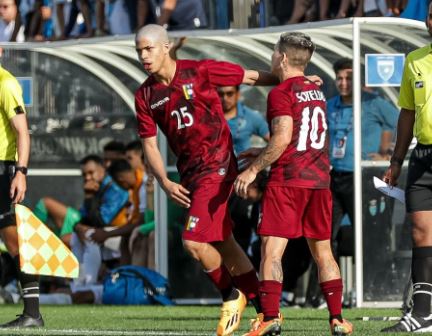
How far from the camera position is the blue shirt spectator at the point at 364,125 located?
15.0 metres

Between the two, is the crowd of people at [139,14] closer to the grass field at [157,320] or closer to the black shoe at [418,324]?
the grass field at [157,320]

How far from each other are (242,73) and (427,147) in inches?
54.4

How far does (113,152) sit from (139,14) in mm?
1701

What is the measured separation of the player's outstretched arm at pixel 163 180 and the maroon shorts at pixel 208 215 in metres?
0.07

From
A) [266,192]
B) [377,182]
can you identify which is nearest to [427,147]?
[377,182]

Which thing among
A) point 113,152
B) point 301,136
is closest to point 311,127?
point 301,136

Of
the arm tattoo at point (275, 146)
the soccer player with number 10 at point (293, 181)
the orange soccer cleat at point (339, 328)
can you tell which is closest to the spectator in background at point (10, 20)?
the soccer player with number 10 at point (293, 181)

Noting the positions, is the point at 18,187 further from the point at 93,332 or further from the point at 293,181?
the point at 293,181

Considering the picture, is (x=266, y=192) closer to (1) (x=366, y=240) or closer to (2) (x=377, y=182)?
(2) (x=377, y=182)

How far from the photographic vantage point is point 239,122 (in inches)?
619

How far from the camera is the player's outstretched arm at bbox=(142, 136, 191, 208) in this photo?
33.1ft

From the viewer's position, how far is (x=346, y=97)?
15047mm

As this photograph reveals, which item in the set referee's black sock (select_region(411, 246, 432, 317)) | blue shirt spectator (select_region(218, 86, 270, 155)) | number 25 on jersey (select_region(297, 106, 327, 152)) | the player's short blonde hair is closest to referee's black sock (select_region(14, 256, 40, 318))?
number 25 on jersey (select_region(297, 106, 327, 152))

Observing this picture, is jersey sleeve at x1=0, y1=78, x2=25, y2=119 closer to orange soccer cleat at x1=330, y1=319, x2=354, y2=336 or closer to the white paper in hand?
the white paper in hand
